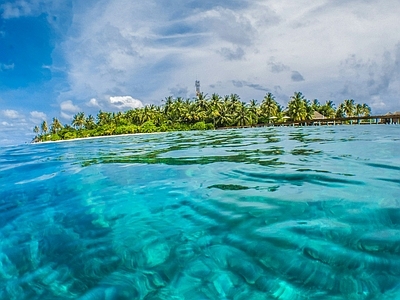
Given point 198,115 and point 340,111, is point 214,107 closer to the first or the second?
point 198,115

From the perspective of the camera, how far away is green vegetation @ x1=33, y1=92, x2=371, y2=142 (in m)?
53.3

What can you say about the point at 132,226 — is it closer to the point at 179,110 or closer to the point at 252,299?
the point at 252,299

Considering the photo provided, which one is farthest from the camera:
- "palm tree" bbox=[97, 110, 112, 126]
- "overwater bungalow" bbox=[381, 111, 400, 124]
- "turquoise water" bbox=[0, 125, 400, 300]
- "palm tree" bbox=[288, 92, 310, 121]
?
"palm tree" bbox=[97, 110, 112, 126]

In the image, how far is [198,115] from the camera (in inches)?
2234

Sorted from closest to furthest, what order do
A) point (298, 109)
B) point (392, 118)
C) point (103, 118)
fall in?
point (392, 118) < point (298, 109) < point (103, 118)

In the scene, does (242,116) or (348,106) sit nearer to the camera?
(242,116)

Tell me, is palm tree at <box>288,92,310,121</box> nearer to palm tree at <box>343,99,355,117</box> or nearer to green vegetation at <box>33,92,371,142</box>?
green vegetation at <box>33,92,371,142</box>

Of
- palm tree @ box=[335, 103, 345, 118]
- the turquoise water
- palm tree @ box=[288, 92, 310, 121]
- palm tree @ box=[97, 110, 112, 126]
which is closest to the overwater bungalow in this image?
palm tree @ box=[288, 92, 310, 121]

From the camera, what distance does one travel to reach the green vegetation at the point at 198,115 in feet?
175

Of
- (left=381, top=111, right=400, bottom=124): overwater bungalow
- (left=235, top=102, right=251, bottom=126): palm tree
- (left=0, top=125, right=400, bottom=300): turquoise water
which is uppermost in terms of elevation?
(left=235, top=102, right=251, bottom=126): palm tree

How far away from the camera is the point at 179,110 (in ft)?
194

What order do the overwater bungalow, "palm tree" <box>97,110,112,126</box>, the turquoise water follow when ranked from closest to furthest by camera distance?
the turquoise water, the overwater bungalow, "palm tree" <box>97,110,112,126</box>

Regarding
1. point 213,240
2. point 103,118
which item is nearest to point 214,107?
point 103,118

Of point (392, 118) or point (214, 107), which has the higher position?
point (214, 107)
